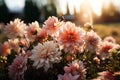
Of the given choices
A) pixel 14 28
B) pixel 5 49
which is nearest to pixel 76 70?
pixel 14 28

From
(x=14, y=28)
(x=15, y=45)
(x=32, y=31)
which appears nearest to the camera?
(x=32, y=31)

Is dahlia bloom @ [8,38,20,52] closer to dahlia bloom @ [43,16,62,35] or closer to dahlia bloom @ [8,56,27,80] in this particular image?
dahlia bloom @ [43,16,62,35]

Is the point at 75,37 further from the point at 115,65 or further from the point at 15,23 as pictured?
the point at 15,23

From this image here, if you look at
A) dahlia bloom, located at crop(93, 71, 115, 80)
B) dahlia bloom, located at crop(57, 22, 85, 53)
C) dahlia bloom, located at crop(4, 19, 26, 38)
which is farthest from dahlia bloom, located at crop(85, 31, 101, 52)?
dahlia bloom, located at crop(4, 19, 26, 38)

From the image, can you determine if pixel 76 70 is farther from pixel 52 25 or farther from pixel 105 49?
A: pixel 105 49

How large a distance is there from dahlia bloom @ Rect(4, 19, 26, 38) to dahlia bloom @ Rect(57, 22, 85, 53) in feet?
4.61

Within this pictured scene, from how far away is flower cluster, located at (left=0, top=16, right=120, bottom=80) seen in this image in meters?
4.05

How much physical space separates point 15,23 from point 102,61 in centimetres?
132

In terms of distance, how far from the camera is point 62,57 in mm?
4441

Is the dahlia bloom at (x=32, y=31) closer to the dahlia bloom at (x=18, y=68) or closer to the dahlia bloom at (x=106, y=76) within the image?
the dahlia bloom at (x=18, y=68)

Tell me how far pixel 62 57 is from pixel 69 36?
1.11 ft

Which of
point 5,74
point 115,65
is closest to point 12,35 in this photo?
point 5,74

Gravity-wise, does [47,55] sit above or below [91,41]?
below

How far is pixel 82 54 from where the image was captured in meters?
4.76
